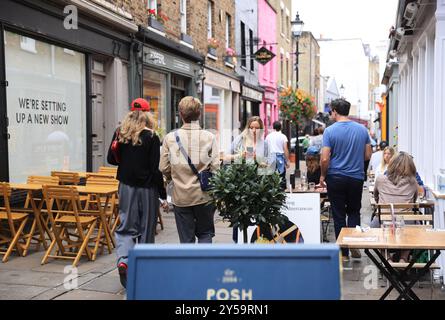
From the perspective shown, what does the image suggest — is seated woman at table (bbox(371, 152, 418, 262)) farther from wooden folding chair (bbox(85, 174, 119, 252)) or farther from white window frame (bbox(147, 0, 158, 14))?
white window frame (bbox(147, 0, 158, 14))

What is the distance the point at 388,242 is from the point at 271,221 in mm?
1282

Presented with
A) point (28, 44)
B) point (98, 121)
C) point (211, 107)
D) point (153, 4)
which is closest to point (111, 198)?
point (28, 44)

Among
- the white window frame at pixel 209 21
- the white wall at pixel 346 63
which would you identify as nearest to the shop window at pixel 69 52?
the white window frame at pixel 209 21

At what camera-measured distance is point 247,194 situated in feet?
18.3

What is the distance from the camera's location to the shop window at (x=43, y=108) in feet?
30.4

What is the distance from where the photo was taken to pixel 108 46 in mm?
12391

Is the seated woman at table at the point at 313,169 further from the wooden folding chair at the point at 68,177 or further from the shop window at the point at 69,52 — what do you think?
the shop window at the point at 69,52

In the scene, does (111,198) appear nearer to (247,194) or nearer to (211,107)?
(247,194)

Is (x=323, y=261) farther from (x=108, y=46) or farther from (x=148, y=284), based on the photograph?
(x=108, y=46)

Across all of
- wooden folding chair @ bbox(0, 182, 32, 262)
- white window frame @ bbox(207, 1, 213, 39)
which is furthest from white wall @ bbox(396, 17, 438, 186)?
white window frame @ bbox(207, 1, 213, 39)

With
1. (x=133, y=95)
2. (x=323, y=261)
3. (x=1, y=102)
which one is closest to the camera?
(x=323, y=261)

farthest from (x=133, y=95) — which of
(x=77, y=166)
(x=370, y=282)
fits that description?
(x=370, y=282)

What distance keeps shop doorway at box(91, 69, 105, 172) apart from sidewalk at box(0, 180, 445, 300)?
14.4 feet

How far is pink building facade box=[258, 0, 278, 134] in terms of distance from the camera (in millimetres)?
29453
